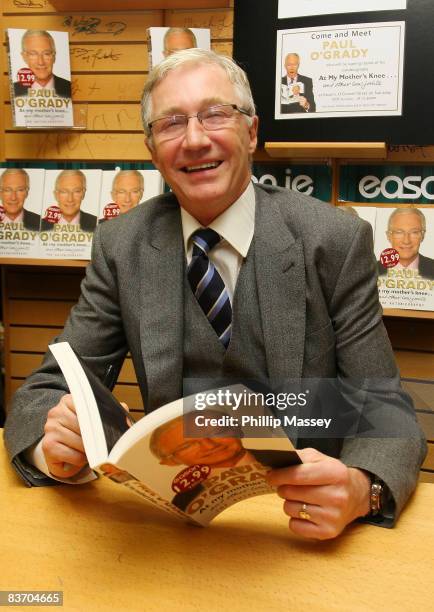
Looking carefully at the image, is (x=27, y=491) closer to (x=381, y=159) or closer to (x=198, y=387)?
(x=198, y=387)

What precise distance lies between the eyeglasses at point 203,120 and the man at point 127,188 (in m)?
1.26

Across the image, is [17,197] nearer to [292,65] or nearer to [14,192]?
[14,192]

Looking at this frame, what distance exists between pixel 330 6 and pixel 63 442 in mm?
2002

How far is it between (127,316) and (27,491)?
50cm

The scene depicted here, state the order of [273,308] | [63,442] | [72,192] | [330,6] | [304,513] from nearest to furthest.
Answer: [304,513]
[63,442]
[273,308]
[330,6]
[72,192]

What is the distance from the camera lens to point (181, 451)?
31.7 inches

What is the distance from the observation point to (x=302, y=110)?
245 centimetres

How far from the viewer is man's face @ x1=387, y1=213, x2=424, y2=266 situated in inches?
95.4

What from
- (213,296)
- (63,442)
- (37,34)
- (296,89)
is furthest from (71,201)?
(63,442)

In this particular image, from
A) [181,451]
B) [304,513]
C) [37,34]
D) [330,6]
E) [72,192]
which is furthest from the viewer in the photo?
[72,192]

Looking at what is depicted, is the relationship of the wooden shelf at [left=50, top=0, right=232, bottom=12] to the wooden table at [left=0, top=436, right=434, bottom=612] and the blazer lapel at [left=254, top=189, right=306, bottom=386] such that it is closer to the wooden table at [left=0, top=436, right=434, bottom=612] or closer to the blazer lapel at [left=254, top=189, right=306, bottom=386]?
the blazer lapel at [left=254, top=189, right=306, bottom=386]

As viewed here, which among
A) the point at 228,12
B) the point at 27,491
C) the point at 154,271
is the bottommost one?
the point at 27,491

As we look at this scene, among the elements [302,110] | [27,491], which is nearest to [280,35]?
[302,110]

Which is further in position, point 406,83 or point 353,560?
point 406,83
